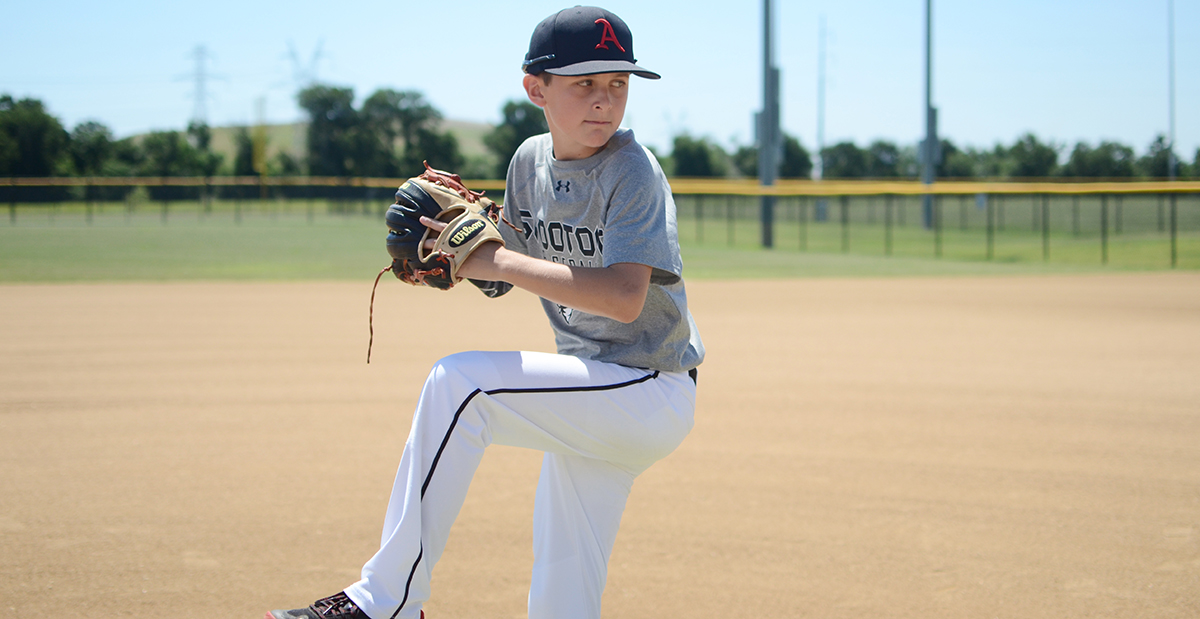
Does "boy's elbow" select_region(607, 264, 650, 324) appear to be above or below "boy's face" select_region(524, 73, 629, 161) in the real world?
below

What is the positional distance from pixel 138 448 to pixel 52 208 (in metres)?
41.4

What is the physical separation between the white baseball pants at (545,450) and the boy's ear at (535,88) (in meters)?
0.66

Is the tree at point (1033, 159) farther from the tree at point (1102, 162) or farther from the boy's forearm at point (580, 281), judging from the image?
the boy's forearm at point (580, 281)

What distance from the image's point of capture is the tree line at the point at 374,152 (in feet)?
182

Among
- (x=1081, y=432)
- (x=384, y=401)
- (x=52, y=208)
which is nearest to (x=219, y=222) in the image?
(x=52, y=208)

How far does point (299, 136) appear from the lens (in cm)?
7538

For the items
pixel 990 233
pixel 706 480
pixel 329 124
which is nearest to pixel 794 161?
pixel 329 124

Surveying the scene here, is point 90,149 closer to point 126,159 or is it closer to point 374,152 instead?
point 126,159

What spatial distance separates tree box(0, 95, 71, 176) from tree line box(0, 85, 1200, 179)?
0.20 feet

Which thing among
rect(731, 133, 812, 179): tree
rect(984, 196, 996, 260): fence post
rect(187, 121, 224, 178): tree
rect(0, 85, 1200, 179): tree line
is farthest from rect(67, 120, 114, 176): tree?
rect(984, 196, 996, 260): fence post

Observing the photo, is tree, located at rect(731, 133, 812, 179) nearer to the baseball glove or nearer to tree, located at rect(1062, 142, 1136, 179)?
tree, located at rect(1062, 142, 1136, 179)

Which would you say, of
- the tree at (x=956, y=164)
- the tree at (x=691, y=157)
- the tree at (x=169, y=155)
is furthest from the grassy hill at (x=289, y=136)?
the tree at (x=956, y=164)

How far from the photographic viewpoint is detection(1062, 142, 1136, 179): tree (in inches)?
1646

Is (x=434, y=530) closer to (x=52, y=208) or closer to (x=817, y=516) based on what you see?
(x=817, y=516)
